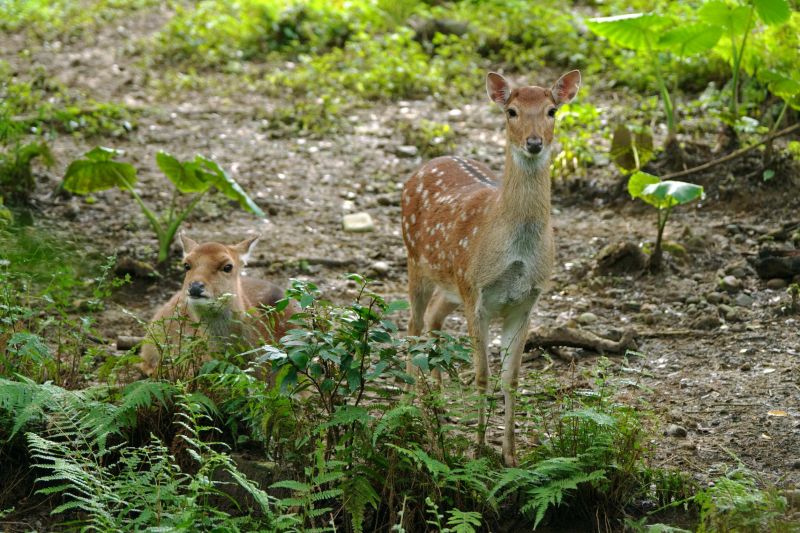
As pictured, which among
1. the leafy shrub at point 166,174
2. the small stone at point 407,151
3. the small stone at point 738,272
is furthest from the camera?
the small stone at point 407,151

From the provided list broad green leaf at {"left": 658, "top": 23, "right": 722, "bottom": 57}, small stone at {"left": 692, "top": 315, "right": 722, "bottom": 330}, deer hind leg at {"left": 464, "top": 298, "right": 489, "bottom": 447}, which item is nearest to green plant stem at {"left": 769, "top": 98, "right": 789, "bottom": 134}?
broad green leaf at {"left": 658, "top": 23, "right": 722, "bottom": 57}

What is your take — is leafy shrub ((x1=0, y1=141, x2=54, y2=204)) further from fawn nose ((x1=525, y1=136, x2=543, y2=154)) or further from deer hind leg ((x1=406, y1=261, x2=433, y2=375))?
fawn nose ((x1=525, y1=136, x2=543, y2=154))

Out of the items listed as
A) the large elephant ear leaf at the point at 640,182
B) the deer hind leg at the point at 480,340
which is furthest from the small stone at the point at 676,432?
the large elephant ear leaf at the point at 640,182

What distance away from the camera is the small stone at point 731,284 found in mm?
8078

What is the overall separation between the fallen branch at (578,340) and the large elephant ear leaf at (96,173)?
3655 millimetres

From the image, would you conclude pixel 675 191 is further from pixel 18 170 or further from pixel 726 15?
pixel 18 170

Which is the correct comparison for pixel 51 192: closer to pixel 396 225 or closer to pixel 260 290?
pixel 396 225

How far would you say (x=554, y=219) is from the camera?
9.96 metres

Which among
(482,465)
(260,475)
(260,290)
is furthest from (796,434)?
(260,290)

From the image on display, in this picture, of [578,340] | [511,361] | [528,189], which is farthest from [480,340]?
[578,340]

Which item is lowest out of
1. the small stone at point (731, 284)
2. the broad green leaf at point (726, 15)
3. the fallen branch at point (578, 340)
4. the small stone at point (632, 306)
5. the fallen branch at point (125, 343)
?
the fallen branch at point (125, 343)

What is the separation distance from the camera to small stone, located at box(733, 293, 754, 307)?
7.83 metres

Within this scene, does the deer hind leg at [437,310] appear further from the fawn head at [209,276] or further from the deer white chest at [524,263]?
the fawn head at [209,276]

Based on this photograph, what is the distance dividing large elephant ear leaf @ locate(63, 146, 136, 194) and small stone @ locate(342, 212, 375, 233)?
6.86ft
